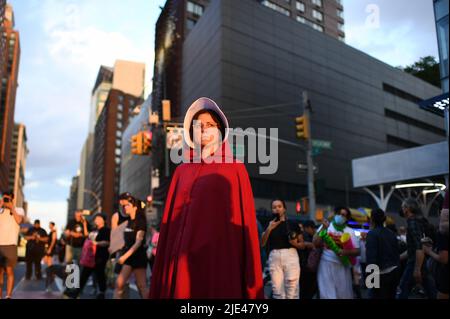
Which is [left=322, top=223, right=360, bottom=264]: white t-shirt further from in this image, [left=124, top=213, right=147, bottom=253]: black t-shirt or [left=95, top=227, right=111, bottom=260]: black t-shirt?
[left=95, top=227, right=111, bottom=260]: black t-shirt

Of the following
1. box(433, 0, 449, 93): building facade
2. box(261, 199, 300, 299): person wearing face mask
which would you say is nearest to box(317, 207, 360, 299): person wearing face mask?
box(261, 199, 300, 299): person wearing face mask

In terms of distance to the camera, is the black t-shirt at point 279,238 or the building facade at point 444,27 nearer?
the building facade at point 444,27

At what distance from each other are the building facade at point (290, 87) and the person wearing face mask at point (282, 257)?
67.6ft

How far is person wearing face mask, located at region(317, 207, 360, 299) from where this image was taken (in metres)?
5.93

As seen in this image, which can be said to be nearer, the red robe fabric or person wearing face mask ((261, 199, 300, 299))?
the red robe fabric

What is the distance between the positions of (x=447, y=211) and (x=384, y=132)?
1968 inches

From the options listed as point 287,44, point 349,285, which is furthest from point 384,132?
point 349,285

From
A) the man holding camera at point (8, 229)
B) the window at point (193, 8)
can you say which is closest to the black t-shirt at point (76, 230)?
the man holding camera at point (8, 229)

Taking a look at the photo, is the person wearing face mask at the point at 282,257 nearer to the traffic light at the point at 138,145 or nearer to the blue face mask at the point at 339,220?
the blue face mask at the point at 339,220

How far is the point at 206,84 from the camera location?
34156mm

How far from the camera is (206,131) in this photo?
310 centimetres

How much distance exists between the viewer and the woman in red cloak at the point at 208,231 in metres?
2.59

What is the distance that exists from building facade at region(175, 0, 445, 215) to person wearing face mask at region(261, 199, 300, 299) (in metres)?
20.6
